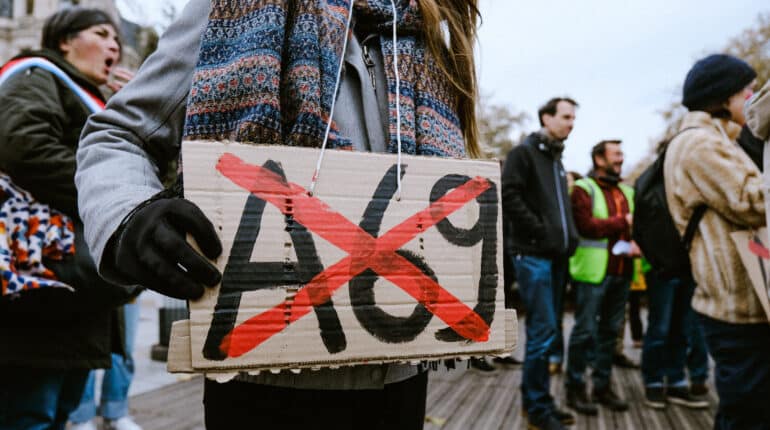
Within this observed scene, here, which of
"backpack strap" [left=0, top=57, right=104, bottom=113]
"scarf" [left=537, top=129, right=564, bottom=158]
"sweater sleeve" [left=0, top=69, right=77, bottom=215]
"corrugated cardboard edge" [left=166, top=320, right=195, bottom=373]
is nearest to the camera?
"corrugated cardboard edge" [left=166, top=320, right=195, bottom=373]

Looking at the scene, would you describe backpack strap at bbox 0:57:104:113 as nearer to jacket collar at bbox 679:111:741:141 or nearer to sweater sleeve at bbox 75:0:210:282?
sweater sleeve at bbox 75:0:210:282

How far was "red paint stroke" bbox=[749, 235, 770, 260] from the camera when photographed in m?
2.22

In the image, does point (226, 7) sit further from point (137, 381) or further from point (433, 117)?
point (137, 381)

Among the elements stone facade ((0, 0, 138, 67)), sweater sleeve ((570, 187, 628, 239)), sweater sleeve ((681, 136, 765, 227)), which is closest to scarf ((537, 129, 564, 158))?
sweater sleeve ((570, 187, 628, 239))

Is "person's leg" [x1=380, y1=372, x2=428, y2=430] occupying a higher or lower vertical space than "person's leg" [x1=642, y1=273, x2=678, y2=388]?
higher

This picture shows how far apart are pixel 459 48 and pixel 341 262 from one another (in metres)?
0.70

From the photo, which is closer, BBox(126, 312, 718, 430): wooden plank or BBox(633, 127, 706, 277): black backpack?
BBox(633, 127, 706, 277): black backpack

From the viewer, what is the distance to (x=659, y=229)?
3334mm

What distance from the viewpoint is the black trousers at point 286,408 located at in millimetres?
1016

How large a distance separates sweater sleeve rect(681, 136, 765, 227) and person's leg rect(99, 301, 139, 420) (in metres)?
3.09

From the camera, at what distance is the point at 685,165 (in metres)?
2.66

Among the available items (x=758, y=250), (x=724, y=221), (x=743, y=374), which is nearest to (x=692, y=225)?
(x=724, y=221)

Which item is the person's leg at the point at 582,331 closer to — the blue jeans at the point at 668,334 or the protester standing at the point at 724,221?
the blue jeans at the point at 668,334

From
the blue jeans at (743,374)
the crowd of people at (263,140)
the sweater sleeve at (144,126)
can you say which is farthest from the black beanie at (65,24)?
the blue jeans at (743,374)
